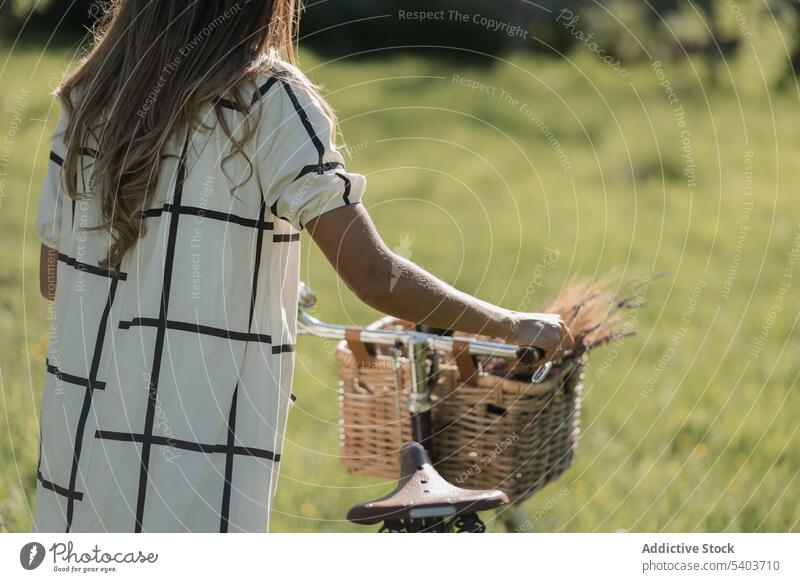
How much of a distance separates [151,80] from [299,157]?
325 mm

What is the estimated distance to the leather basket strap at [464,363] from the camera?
8.33ft

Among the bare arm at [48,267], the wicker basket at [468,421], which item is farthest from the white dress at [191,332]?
the wicker basket at [468,421]

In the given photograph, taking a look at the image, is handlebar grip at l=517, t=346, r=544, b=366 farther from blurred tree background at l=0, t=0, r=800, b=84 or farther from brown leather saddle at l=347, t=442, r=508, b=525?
blurred tree background at l=0, t=0, r=800, b=84

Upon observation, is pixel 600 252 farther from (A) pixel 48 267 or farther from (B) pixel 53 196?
(B) pixel 53 196

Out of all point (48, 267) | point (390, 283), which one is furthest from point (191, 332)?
point (48, 267)

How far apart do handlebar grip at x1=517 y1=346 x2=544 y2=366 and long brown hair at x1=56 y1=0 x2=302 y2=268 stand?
81 centimetres

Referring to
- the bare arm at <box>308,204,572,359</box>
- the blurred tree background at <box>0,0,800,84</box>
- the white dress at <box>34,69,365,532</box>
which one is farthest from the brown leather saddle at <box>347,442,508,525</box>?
the blurred tree background at <box>0,0,800,84</box>

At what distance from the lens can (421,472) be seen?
2.34m

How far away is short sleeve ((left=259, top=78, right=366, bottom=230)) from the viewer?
6.56 feet

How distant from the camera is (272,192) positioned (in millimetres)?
2039

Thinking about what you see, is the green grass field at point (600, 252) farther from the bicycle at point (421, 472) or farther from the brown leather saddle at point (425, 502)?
the brown leather saddle at point (425, 502)
